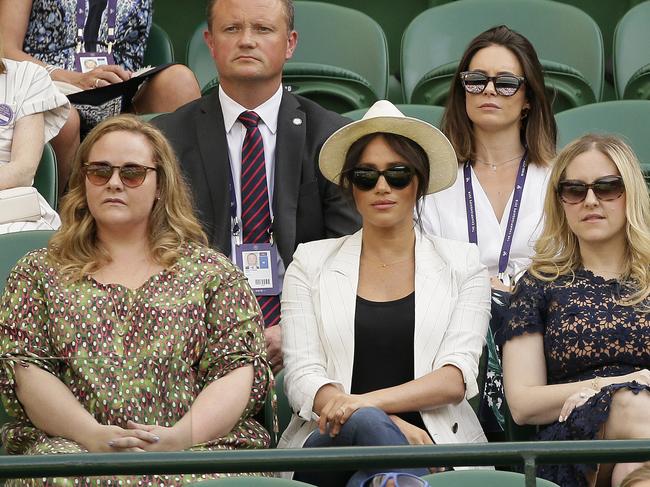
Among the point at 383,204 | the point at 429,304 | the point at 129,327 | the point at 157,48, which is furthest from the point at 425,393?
the point at 157,48

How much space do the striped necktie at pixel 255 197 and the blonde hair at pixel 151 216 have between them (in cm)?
51

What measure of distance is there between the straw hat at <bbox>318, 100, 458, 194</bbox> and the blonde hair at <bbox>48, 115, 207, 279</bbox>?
478 mm

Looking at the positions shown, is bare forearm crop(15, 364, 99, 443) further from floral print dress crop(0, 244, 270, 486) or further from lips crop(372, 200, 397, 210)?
lips crop(372, 200, 397, 210)

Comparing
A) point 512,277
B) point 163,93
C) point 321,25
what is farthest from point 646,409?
point 321,25

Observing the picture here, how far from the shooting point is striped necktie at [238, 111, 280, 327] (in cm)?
509

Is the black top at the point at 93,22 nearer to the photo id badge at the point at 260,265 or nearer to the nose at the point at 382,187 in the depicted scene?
the photo id badge at the point at 260,265

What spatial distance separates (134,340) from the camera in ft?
13.7

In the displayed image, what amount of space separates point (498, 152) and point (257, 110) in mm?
822

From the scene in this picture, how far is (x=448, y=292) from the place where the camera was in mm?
4520

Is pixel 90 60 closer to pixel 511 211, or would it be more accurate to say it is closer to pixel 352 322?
pixel 511 211

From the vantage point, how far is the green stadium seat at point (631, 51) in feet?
21.5

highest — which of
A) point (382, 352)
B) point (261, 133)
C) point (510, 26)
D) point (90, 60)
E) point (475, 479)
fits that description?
point (510, 26)

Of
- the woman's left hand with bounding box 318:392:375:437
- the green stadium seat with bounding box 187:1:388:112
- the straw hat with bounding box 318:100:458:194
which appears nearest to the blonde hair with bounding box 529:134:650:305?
the straw hat with bounding box 318:100:458:194

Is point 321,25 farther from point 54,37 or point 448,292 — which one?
point 448,292
